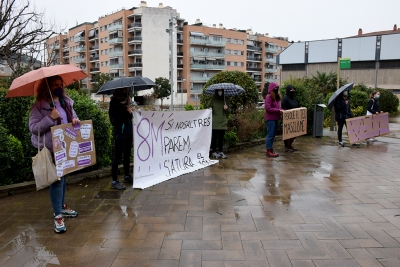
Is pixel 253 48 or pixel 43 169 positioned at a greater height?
pixel 253 48

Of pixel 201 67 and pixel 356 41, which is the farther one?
pixel 201 67

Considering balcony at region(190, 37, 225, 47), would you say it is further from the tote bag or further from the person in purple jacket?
the tote bag

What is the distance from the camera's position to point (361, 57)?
44781 millimetres

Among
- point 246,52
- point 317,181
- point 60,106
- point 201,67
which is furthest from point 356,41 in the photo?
point 60,106

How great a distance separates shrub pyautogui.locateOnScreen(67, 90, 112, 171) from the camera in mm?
5816

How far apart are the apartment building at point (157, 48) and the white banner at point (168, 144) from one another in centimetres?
5496

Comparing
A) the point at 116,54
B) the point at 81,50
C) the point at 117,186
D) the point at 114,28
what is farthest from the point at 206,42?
the point at 117,186

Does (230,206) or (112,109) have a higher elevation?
(112,109)

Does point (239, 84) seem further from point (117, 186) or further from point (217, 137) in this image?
point (117, 186)

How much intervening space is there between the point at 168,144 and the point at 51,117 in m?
2.70

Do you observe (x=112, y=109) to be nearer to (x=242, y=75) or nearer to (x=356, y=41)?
(x=242, y=75)

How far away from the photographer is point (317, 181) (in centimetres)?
588

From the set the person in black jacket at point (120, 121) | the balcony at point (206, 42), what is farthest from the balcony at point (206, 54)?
the person in black jacket at point (120, 121)

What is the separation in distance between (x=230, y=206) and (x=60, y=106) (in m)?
2.54
